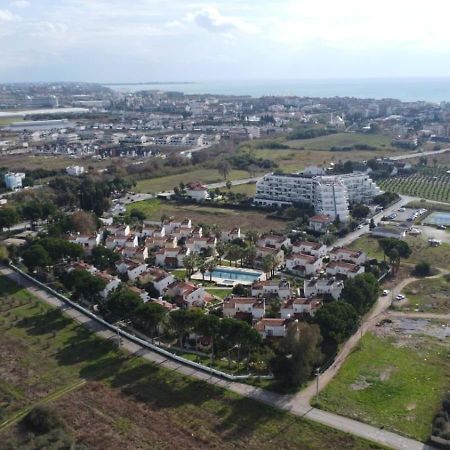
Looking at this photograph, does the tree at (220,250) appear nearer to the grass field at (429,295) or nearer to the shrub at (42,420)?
the grass field at (429,295)

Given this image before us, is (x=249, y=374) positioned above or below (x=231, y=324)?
below

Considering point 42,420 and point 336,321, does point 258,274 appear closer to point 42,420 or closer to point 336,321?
point 336,321

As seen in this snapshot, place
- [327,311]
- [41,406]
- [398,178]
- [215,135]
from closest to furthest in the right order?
[41,406] → [327,311] → [398,178] → [215,135]

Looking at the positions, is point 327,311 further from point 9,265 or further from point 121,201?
point 121,201

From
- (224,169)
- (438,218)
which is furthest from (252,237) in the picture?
(224,169)

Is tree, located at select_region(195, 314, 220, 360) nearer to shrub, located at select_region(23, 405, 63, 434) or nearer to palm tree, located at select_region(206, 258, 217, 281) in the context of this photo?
shrub, located at select_region(23, 405, 63, 434)

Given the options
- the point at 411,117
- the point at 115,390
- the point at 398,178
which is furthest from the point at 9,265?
the point at 411,117

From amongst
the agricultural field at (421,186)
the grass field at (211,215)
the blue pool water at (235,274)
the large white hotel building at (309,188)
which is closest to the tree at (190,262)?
the blue pool water at (235,274)

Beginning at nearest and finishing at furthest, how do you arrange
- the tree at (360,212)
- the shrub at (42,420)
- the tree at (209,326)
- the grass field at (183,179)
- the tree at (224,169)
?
1. the shrub at (42,420)
2. the tree at (209,326)
3. the tree at (360,212)
4. the grass field at (183,179)
5. the tree at (224,169)
